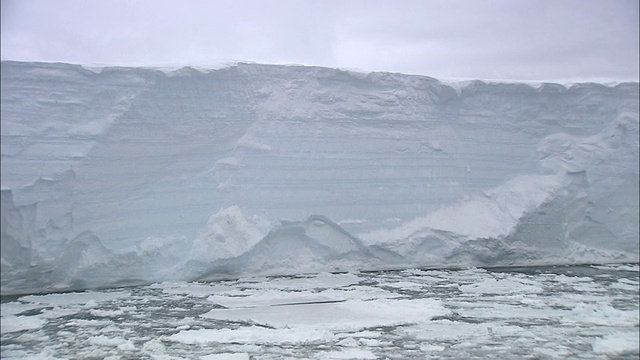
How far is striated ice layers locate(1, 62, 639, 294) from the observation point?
5.07 metres

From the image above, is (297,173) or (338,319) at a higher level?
(297,173)

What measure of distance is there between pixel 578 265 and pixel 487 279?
1390 millimetres

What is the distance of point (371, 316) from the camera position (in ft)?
14.4

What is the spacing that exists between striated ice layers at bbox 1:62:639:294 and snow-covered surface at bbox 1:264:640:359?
0.33m

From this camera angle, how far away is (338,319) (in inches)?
169

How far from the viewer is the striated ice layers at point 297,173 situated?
507 centimetres

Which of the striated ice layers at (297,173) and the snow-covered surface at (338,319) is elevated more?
the striated ice layers at (297,173)

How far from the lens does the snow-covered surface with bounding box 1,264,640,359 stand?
11.8 feet

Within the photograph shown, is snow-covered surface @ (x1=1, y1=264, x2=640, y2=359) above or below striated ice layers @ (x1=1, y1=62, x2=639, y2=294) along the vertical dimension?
below

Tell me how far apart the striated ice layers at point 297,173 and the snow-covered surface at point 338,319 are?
331mm

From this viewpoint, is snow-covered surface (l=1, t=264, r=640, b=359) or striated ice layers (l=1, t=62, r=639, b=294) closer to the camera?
snow-covered surface (l=1, t=264, r=640, b=359)

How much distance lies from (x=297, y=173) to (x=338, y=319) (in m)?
1.89

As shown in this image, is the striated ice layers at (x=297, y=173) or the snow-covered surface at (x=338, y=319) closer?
the snow-covered surface at (x=338, y=319)

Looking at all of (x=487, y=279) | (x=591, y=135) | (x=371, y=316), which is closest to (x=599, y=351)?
(x=371, y=316)
